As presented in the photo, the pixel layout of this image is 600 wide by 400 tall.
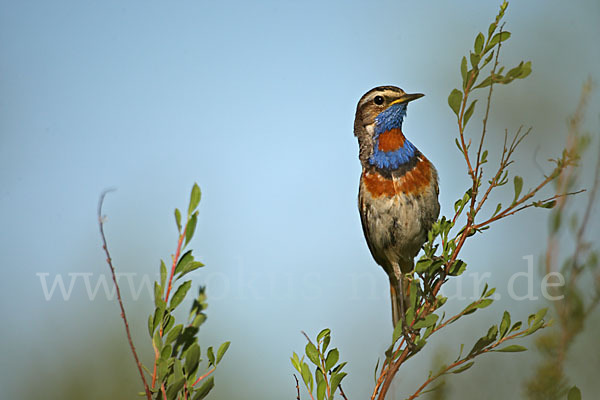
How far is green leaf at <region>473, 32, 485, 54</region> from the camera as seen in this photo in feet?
7.06

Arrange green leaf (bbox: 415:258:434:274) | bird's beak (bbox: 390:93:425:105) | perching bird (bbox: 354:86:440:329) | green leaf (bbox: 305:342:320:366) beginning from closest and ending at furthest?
green leaf (bbox: 305:342:320:366) < green leaf (bbox: 415:258:434:274) < bird's beak (bbox: 390:93:425:105) < perching bird (bbox: 354:86:440:329)

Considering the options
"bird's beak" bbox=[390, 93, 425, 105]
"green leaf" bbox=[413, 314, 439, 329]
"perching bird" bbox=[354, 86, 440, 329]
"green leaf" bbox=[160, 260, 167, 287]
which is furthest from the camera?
"perching bird" bbox=[354, 86, 440, 329]

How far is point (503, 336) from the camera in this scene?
212 centimetres

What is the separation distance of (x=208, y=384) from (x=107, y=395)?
4.89m

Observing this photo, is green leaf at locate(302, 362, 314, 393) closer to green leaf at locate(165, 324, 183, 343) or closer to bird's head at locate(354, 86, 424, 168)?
green leaf at locate(165, 324, 183, 343)

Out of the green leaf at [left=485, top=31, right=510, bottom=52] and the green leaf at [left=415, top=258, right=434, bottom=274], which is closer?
the green leaf at [left=485, top=31, right=510, bottom=52]

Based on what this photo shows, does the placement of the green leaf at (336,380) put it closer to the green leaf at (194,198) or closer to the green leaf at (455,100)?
the green leaf at (194,198)

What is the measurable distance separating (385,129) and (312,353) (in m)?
2.46

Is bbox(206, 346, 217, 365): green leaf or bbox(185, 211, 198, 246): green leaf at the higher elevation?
bbox(185, 211, 198, 246): green leaf

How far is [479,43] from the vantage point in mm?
2164

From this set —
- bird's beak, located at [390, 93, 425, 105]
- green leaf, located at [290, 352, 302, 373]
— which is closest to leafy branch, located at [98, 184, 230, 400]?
green leaf, located at [290, 352, 302, 373]

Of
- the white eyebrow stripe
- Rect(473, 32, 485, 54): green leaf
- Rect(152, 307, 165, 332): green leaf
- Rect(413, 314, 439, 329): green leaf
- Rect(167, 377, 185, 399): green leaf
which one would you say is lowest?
Rect(413, 314, 439, 329): green leaf

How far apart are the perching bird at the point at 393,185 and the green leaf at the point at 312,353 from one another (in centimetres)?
206

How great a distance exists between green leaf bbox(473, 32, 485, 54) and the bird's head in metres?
1.79
